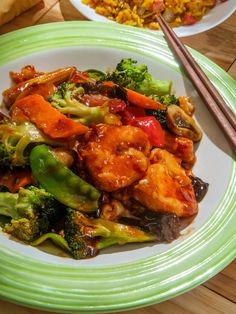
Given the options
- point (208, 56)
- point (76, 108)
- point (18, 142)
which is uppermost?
point (208, 56)

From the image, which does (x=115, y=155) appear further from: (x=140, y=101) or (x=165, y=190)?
(x=140, y=101)

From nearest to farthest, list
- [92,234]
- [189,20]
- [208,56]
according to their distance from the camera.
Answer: [92,234]
[208,56]
[189,20]

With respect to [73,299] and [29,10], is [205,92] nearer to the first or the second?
[73,299]

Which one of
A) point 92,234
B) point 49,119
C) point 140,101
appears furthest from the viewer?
point 140,101

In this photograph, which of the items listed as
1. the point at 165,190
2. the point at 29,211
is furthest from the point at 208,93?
the point at 29,211

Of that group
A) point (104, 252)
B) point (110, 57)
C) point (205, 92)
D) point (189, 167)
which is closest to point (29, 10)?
point (110, 57)

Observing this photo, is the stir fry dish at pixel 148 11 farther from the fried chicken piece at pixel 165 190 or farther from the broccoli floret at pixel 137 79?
the fried chicken piece at pixel 165 190
